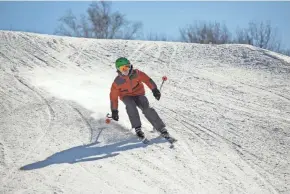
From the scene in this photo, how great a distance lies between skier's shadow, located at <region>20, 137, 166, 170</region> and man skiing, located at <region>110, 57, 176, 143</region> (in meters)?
0.26

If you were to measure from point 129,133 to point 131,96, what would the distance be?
743 mm

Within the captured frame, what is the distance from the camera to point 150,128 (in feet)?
24.7

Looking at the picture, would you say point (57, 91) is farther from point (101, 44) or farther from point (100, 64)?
point (101, 44)

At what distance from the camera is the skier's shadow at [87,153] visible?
609 centimetres

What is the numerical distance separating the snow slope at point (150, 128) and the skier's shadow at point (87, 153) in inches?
0.7

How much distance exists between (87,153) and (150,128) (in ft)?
5.33

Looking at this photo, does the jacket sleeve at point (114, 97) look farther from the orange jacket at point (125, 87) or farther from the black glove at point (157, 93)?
the black glove at point (157, 93)

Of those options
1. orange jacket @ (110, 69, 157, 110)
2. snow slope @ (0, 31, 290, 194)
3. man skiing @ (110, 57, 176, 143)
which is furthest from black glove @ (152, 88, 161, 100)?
snow slope @ (0, 31, 290, 194)

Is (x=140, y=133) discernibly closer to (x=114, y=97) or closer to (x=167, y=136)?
(x=167, y=136)

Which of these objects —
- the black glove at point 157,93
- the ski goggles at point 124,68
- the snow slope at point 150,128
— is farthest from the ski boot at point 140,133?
the ski goggles at point 124,68

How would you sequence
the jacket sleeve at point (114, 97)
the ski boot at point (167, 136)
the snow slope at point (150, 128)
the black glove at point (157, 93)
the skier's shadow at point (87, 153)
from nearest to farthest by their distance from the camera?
1. the snow slope at point (150, 128)
2. the skier's shadow at point (87, 153)
3. the ski boot at point (167, 136)
4. the jacket sleeve at point (114, 97)
5. the black glove at point (157, 93)

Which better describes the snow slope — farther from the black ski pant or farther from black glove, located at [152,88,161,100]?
black glove, located at [152,88,161,100]

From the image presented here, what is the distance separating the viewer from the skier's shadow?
6.09 metres

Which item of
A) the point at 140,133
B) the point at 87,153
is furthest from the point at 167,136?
the point at 87,153
